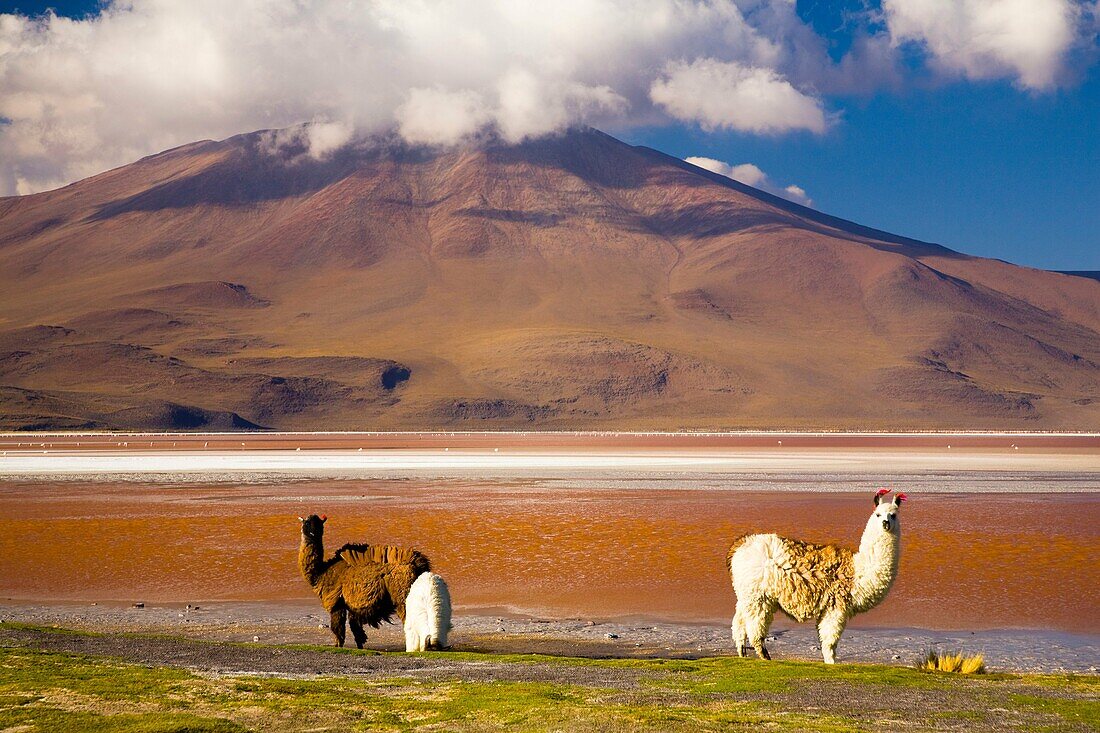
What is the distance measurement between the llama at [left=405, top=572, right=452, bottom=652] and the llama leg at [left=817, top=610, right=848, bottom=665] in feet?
13.6

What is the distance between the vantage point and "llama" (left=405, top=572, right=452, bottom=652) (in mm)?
12023

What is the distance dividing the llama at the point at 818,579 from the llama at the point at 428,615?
3331 millimetres

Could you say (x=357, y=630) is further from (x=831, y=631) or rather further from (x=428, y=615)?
(x=831, y=631)

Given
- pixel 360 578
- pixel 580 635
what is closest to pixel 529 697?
pixel 360 578

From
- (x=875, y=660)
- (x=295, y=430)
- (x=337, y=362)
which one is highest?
(x=337, y=362)

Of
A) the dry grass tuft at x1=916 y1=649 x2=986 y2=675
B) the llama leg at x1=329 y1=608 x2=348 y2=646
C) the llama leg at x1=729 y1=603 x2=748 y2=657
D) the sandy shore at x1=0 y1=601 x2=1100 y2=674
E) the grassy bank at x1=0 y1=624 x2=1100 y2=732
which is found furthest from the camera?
the sandy shore at x1=0 y1=601 x2=1100 y2=674

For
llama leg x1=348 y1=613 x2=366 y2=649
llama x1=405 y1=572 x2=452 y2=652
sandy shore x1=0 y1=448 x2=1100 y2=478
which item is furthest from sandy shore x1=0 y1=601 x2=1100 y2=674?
sandy shore x1=0 y1=448 x2=1100 y2=478

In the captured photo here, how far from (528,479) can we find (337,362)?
143107mm

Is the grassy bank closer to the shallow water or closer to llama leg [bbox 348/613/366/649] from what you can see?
llama leg [bbox 348/613/366/649]

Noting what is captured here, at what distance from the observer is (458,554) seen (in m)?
22.0

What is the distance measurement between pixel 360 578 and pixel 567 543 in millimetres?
10947

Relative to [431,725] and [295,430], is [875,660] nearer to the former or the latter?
[431,725]

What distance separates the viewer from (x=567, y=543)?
23.4 meters

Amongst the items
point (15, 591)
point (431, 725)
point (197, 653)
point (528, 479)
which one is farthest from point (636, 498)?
point (431, 725)
